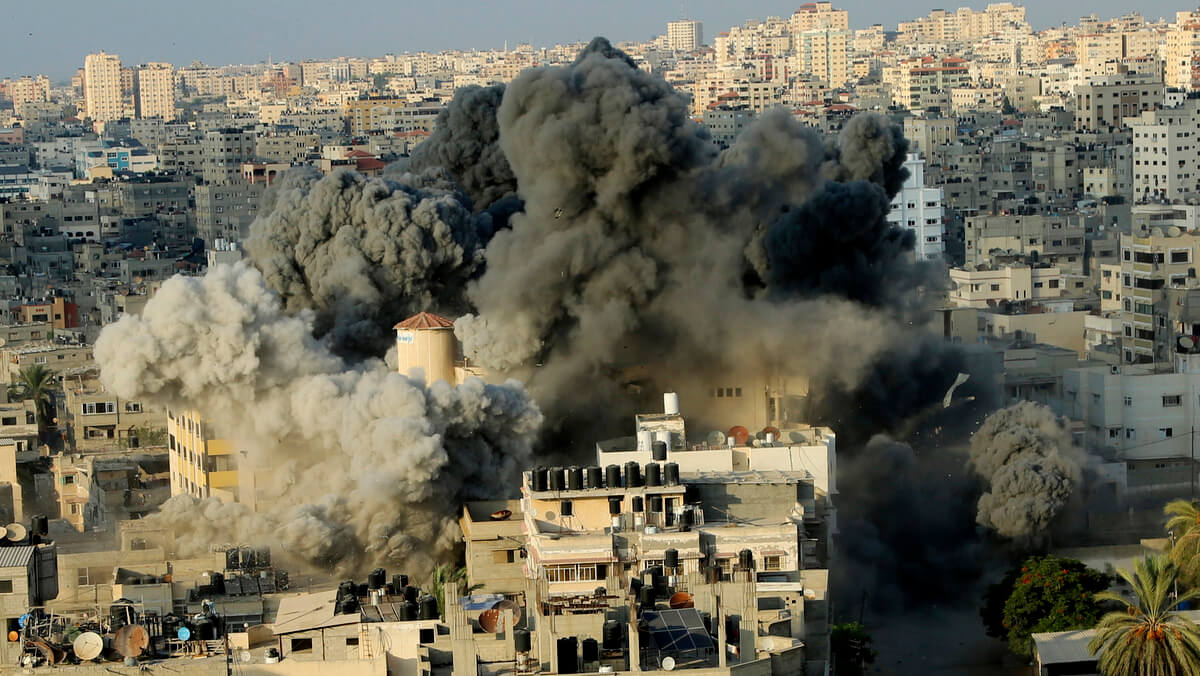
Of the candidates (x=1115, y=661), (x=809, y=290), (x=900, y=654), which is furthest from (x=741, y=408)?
(x=1115, y=661)

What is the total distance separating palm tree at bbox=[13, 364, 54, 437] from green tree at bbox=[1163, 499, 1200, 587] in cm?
2929

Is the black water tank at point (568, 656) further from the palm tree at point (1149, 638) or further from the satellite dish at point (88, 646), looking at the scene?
the palm tree at point (1149, 638)

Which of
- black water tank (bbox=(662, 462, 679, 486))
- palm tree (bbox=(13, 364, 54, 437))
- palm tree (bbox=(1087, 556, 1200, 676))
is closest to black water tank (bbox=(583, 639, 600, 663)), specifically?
palm tree (bbox=(1087, 556, 1200, 676))

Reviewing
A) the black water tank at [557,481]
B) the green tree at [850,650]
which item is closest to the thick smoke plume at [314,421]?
the black water tank at [557,481]

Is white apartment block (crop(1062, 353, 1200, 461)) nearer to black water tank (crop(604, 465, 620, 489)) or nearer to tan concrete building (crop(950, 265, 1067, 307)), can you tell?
black water tank (crop(604, 465, 620, 489))

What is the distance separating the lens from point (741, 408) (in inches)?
1772

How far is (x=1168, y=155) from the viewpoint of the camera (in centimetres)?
10300

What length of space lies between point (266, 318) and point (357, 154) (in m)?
70.8

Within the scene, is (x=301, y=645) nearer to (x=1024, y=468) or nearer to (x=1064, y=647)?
(x=1064, y=647)

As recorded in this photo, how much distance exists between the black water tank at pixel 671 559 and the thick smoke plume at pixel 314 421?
10054 mm

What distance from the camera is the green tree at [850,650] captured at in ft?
106

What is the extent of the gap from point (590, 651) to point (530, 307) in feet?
72.2

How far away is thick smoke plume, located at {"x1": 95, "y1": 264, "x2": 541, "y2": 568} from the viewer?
129 ft

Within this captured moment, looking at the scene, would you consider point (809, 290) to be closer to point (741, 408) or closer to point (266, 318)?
point (741, 408)
